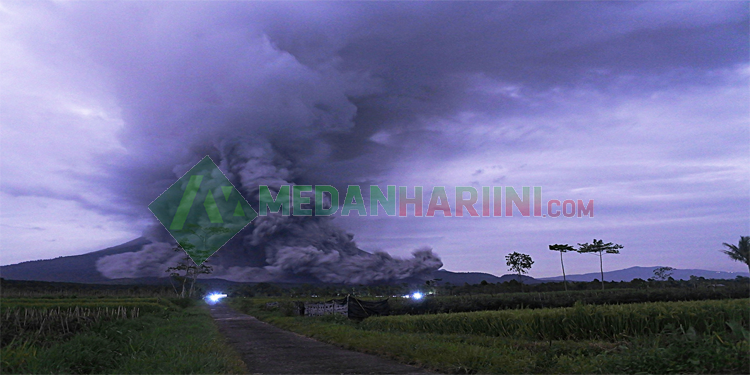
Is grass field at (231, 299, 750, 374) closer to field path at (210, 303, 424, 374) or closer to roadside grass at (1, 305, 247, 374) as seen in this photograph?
field path at (210, 303, 424, 374)

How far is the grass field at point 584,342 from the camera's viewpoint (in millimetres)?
7215

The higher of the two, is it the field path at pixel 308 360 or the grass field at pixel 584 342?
the grass field at pixel 584 342

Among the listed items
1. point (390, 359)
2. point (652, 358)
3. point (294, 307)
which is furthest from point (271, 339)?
point (294, 307)

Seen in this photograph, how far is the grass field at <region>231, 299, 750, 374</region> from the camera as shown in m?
7.21

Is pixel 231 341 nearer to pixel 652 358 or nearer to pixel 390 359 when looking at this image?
pixel 390 359

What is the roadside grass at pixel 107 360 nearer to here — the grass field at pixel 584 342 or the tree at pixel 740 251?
the grass field at pixel 584 342

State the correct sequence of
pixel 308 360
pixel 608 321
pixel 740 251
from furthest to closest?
1. pixel 740 251
2. pixel 608 321
3. pixel 308 360

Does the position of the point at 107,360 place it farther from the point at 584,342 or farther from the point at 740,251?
the point at 740,251

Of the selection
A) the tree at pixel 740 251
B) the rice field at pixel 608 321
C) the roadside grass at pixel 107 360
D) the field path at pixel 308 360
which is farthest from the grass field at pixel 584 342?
the tree at pixel 740 251

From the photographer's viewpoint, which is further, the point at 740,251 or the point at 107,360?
the point at 740,251

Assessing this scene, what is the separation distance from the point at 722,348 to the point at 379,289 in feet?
411

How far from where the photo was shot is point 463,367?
999 centimetres

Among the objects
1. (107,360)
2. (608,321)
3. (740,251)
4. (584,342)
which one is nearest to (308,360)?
(107,360)

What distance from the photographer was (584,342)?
12469 millimetres
